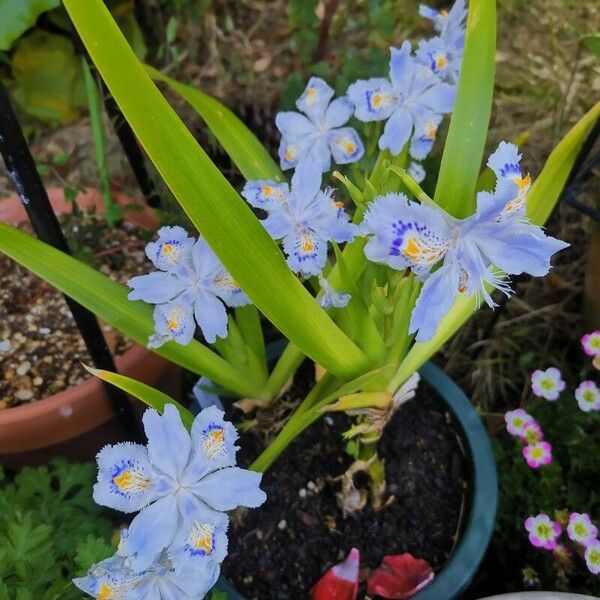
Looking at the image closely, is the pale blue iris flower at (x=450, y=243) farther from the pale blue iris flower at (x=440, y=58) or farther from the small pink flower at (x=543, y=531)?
the small pink flower at (x=543, y=531)

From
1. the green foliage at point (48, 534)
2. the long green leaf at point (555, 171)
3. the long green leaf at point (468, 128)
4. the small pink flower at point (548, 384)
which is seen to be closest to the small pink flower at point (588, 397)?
the small pink flower at point (548, 384)

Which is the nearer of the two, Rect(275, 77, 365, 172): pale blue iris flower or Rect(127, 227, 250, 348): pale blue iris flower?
Rect(127, 227, 250, 348): pale blue iris flower

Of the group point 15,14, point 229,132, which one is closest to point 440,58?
point 229,132

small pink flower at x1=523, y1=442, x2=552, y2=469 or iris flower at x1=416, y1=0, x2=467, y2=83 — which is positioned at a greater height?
iris flower at x1=416, y1=0, x2=467, y2=83

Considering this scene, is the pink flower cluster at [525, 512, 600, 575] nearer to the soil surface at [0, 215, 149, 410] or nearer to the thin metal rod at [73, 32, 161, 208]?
the soil surface at [0, 215, 149, 410]

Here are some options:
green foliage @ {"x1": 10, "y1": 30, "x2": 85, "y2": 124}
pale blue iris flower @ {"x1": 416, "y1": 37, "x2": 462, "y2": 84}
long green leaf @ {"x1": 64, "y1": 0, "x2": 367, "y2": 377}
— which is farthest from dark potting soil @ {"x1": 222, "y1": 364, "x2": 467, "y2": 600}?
green foliage @ {"x1": 10, "y1": 30, "x2": 85, "y2": 124}

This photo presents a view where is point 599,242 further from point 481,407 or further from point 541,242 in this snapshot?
point 541,242

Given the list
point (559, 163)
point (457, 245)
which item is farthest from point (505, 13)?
point (457, 245)
